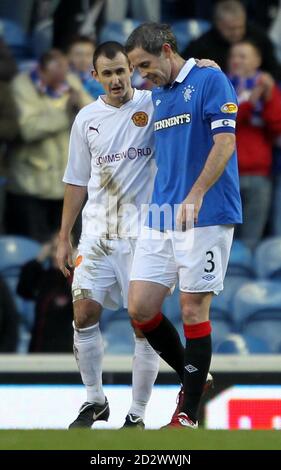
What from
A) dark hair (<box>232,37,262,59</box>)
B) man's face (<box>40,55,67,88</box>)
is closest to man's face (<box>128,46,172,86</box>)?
man's face (<box>40,55,67,88</box>)

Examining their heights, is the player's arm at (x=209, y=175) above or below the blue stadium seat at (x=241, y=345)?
above

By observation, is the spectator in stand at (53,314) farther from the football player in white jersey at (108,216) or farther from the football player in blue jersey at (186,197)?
the football player in blue jersey at (186,197)

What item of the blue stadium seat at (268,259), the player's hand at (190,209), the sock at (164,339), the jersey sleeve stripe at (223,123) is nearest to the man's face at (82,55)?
the blue stadium seat at (268,259)

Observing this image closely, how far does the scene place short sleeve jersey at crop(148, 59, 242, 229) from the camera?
646 centimetres

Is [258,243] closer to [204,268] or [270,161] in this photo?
[270,161]

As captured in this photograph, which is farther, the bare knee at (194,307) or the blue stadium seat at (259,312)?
the blue stadium seat at (259,312)

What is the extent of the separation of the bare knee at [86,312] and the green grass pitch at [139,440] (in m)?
0.86

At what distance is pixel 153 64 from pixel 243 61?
160 inches

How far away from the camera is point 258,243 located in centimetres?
1062

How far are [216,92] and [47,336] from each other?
147 inches

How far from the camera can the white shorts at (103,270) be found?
6.90 metres

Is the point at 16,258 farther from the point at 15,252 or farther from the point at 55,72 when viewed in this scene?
the point at 55,72

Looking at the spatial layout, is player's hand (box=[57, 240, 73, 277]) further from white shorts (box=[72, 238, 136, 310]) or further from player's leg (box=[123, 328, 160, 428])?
player's leg (box=[123, 328, 160, 428])
